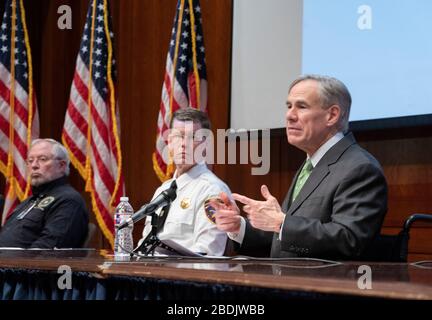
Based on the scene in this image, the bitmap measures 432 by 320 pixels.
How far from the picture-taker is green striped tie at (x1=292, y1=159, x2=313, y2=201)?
11.3ft

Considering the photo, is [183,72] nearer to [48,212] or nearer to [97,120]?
[97,120]

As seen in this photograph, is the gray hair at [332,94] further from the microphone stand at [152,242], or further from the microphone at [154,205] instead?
the microphone stand at [152,242]

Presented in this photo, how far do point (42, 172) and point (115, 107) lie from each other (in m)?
1.17

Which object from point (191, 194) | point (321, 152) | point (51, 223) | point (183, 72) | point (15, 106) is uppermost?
point (183, 72)

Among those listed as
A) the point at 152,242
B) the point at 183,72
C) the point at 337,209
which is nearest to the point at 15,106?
the point at 183,72

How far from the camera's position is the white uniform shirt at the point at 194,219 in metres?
3.96

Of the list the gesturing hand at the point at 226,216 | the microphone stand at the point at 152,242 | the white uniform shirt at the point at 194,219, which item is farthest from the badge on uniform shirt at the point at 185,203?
the gesturing hand at the point at 226,216

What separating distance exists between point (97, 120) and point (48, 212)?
1.29 meters

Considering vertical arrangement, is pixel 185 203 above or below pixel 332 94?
below

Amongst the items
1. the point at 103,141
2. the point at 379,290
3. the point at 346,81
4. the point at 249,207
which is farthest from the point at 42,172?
the point at 379,290

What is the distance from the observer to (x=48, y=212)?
187 inches

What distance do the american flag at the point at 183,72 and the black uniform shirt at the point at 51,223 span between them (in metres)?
0.89

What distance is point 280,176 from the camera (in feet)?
17.5
